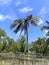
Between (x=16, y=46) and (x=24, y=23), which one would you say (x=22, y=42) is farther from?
(x=24, y=23)

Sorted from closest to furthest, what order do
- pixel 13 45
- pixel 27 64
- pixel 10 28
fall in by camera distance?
pixel 27 64
pixel 10 28
pixel 13 45

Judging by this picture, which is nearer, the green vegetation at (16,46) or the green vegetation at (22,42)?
the green vegetation at (22,42)

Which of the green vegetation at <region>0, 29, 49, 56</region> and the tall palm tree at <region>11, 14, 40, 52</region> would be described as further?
the green vegetation at <region>0, 29, 49, 56</region>

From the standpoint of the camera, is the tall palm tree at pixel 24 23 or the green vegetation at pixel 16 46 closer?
the tall palm tree at pixel 24 23

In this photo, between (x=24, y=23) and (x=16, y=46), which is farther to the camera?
(x=16, y=46)

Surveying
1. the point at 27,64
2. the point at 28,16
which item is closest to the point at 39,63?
the point at 27,64

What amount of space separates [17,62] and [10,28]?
965 centimetres

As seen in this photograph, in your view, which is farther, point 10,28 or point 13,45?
point 13,45

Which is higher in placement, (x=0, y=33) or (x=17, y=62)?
(x=0, y=33)

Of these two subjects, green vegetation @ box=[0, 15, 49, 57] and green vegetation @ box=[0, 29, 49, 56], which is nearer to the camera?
green vegetation @ box=[0, 15, 49, 57]

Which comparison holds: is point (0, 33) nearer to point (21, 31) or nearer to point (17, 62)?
point (21, 31)

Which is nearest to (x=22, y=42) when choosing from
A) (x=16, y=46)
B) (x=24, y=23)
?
(x=16, y=46)

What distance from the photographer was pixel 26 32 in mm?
44438

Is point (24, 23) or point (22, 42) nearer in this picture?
point (24, 23)
